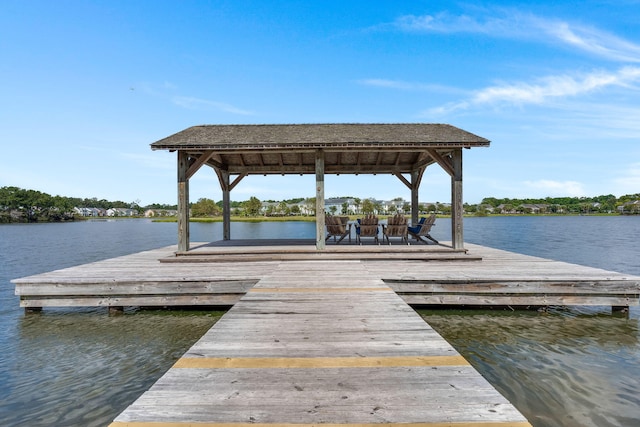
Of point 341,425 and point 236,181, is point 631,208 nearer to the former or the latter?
point 236,181

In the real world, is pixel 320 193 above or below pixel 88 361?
above

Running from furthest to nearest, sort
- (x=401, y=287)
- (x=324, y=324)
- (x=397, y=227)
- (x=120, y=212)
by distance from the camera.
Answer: (x=120, y=212), (x=397, y=227), (x=401, y=287), (x=324, y=324)

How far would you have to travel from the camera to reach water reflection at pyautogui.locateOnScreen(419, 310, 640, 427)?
3.75m

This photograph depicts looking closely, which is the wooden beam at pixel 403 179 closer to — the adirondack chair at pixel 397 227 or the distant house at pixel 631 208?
the adirondack chair at pixel 397 227

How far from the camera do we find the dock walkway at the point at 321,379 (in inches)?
86.9

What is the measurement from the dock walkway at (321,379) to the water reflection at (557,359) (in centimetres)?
152

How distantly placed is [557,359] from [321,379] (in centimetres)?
421

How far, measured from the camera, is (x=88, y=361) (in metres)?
5.13

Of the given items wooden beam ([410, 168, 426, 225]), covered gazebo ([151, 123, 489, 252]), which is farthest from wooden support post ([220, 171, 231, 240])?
wooden beam ([410, 168, 426, 225])

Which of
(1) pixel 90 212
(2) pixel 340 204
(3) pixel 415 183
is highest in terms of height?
(2) pixel 340 204

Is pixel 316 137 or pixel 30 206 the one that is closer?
pixel 316 137

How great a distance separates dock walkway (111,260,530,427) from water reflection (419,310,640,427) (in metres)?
1.52

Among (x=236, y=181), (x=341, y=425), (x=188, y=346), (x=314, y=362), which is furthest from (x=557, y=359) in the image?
(x=236, y=181)

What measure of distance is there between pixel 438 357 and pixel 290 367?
1.34 metres
